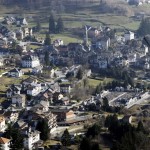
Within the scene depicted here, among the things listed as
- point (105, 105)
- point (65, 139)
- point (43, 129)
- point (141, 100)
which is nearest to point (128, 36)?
point (141, 100)

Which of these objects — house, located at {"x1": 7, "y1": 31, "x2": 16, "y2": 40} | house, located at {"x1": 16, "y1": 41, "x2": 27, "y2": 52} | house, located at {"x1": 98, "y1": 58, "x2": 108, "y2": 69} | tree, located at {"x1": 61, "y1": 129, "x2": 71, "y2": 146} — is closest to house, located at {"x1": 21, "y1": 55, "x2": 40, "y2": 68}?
house, located at {"x1": 16, "y1": 41, "x2": 27, "y2": 52}

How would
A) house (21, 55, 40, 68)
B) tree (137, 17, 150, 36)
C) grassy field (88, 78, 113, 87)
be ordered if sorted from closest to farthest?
grassy field (88, 78, 113, 87) → house (21, 55, 40, 68) → tree (137, 17, 150, 36)

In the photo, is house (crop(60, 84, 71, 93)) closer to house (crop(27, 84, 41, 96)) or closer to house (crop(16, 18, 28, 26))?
house (crop(27, 84, 41, 96))

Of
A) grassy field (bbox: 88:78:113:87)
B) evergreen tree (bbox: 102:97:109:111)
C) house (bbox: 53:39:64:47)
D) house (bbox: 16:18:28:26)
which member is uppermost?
house (bbox: 16:18:28:26)

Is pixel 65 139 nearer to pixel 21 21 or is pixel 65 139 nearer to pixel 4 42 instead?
pixel 4 42

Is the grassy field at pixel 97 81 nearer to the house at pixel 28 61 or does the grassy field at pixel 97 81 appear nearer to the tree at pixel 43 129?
the house at pixel 28 61

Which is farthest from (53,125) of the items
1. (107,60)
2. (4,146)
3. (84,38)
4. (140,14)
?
(140,14)

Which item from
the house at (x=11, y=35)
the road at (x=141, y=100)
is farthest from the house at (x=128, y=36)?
the road at (x=141, y=100)

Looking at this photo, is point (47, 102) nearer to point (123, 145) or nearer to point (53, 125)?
point (53, 125)
